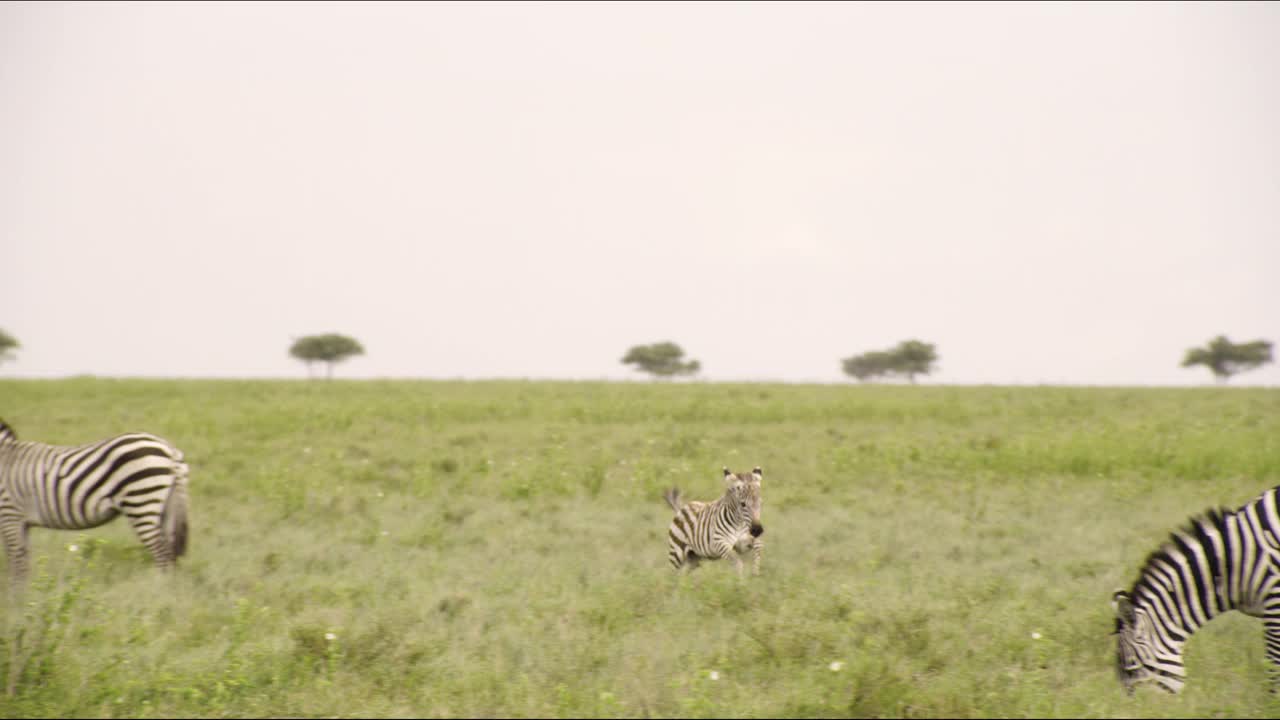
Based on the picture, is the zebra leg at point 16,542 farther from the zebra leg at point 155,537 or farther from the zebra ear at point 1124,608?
the zebra ear at point 1124,608

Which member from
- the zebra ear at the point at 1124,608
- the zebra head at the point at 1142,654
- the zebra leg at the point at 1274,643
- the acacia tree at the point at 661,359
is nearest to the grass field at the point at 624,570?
the zebra head at the point at 1142,654

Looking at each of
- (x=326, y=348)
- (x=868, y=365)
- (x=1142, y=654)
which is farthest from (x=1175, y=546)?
(x=868, y=365)

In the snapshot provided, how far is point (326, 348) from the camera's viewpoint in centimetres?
7475

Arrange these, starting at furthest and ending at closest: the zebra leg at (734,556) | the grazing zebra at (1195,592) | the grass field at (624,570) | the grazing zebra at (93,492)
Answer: the grazing zebra at (93,492) < the zebra leg at (734,556) < the grass field at (624,570) < the grazing zebra at (1195,592)

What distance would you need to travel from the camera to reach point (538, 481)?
706 inches

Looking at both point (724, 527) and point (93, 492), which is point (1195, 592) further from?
point (93, 492)

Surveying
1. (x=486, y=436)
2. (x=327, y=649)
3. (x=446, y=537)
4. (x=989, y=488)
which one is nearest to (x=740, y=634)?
(x=327, y=649)

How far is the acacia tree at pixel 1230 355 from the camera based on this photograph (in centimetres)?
7238

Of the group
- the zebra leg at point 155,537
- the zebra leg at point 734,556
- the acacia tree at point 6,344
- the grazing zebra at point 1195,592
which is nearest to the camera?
Result: the grazing zebra at point 1195,592

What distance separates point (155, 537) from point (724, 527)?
8010mm

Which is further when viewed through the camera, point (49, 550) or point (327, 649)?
point (49, 550)

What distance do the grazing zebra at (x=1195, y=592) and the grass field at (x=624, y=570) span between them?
35cm

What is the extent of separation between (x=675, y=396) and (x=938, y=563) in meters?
19.1

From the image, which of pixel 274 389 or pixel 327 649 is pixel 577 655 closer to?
pixel 327 649
